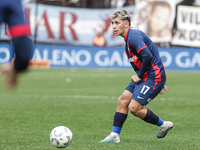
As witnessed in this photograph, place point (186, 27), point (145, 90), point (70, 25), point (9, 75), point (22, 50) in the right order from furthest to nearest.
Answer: point (186, 27) < point (70, 25) < point (145, 90) < point (22, 50) < point (9, 75)

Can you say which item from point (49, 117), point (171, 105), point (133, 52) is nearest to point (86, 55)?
point (171, 105)

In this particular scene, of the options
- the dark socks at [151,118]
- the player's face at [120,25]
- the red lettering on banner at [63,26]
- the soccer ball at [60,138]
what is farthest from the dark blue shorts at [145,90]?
the red lettering on banner at [63,26]

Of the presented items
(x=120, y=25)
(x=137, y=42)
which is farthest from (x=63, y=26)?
(x=137, y=42)

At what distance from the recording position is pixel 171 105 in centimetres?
1006

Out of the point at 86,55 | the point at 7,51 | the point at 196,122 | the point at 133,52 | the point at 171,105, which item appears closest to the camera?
the point at 133,52

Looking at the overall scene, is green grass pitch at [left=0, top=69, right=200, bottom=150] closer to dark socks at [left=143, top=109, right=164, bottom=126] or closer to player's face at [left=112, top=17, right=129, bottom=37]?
dark socks at [left=143, top=109, right=164, bottom=126]

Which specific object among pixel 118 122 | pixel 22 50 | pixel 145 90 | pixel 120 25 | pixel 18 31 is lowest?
pixel 118 122

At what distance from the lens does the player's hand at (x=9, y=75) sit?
3281 millimetres

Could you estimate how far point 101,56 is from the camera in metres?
25.0

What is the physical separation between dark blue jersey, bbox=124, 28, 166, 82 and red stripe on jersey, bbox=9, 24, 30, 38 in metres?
2.27

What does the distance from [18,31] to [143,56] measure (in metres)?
2.37

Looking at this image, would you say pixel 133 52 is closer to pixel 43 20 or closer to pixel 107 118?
pixel 107 118

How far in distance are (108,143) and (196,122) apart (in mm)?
2543

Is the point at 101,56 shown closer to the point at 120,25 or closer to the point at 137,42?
the point at 120,25
